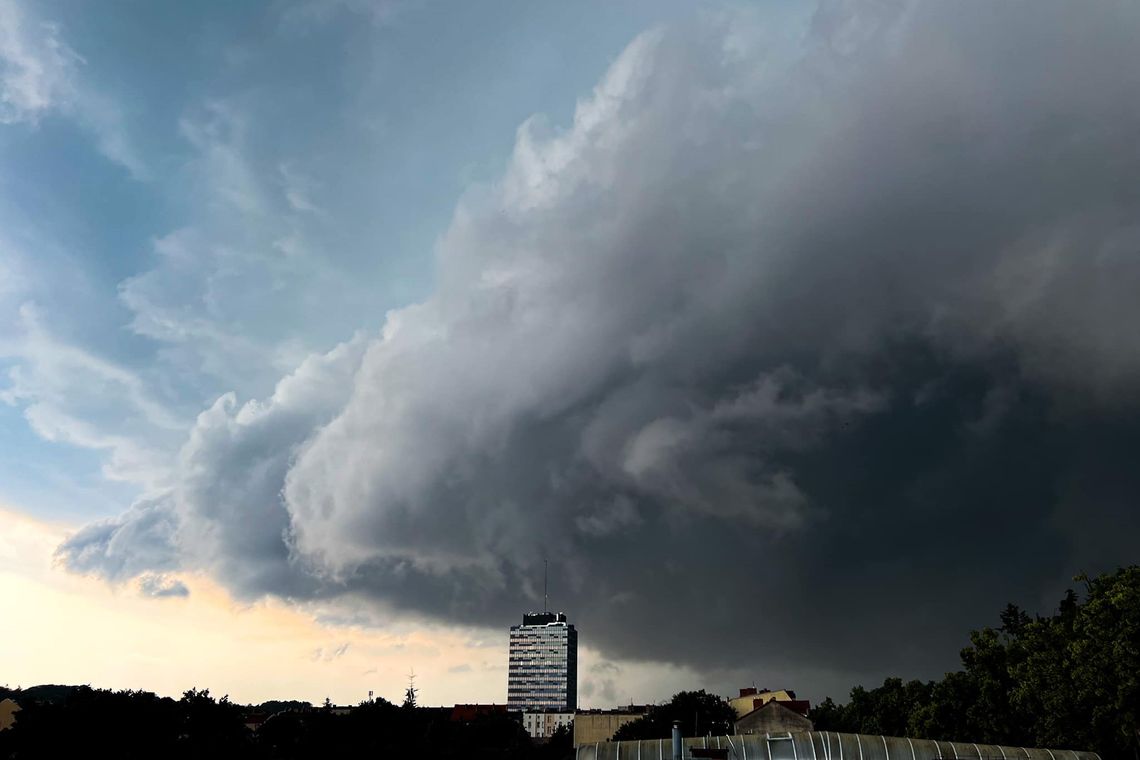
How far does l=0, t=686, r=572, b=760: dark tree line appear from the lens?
2749 inches

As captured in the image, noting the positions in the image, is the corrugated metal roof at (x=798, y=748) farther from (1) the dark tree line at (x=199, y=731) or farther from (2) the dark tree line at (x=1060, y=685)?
(1) the dark tree line at (x=199, y=731)

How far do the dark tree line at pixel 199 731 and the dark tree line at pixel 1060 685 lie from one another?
166 ft

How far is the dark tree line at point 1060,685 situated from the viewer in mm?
49625

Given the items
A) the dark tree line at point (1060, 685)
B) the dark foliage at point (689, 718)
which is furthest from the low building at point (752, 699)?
the dark tree line at point (1060, 685)

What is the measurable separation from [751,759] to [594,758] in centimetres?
689

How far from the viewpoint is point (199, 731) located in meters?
78.4

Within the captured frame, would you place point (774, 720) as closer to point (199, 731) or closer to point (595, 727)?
point (595, 727)

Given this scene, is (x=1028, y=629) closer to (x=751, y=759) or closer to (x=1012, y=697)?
(x=1012, y=697)

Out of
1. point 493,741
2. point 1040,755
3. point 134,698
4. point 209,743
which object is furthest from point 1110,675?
point 493,741

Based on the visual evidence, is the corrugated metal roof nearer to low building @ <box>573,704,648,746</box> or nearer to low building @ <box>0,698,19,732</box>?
low building @ <box>0,698,19,732</box>

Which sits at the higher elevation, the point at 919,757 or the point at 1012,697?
the point at 1012,697

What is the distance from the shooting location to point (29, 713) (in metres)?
71.1

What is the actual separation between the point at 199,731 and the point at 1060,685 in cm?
7478

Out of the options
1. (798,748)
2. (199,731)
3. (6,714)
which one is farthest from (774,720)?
(6,714)
